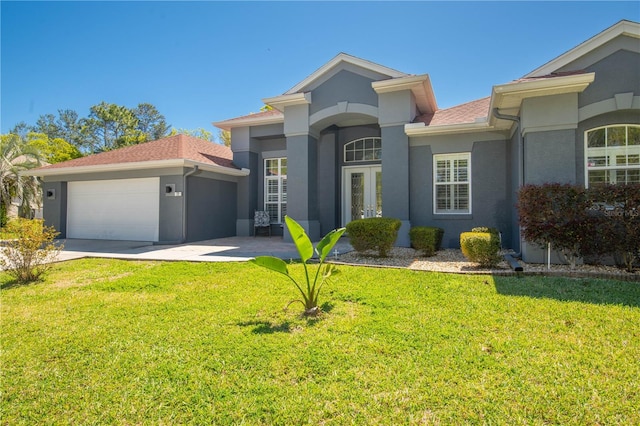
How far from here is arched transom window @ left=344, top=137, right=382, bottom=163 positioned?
14.1 m

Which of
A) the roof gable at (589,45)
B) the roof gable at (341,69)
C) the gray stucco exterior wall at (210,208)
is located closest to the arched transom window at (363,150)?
the roof gable at (341,69)

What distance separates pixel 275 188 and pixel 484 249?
10734 mm

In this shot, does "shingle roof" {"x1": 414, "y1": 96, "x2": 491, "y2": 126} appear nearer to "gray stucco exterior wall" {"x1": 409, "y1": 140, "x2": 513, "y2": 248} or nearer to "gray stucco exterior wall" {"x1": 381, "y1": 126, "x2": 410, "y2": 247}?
"gray stucco exterior wall" {"x1": 409, "y1": 140, "x2": 513, "y2": 248}

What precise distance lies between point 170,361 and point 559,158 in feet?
27.7

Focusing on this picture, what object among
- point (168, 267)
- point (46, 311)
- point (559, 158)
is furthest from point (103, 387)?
point (559, 158)

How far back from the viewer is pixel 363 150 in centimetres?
1427

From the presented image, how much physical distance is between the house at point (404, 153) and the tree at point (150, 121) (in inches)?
1444

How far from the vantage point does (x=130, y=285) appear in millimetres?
6578

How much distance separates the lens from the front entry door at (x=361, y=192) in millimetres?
13906

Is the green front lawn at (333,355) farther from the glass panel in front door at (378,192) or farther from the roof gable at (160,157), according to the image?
the roof gable at (160,157)

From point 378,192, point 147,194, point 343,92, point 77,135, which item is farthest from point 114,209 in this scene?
point 77,135

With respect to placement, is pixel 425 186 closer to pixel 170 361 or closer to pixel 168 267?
pixel 168 267

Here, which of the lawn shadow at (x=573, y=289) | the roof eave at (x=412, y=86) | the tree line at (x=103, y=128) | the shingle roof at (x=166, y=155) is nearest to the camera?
the lawn shadow at (x=573, y=289)

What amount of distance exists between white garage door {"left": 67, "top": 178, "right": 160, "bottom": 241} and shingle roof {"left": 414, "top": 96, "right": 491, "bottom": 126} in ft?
33.5
